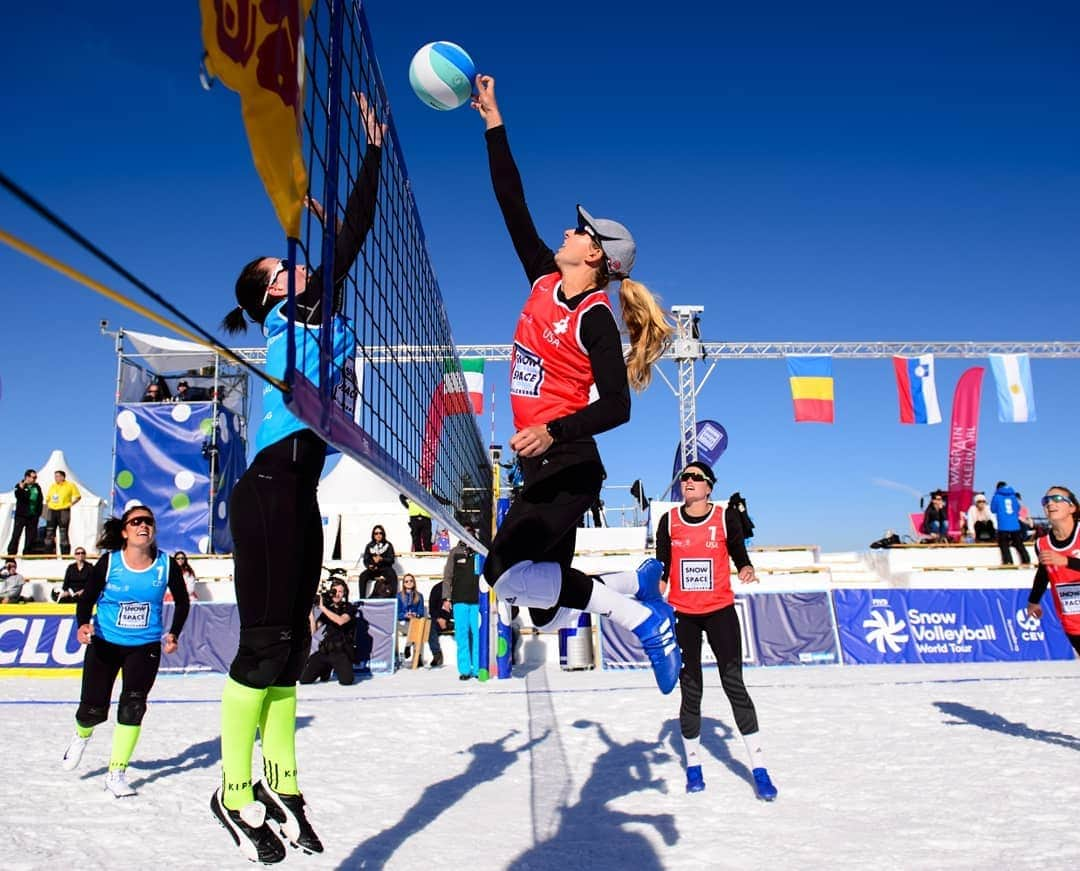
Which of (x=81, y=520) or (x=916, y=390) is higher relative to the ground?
(x=916, y=390)

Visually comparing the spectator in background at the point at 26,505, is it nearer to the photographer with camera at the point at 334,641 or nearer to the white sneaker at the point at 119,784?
the photographer with camera at the point at 334,641

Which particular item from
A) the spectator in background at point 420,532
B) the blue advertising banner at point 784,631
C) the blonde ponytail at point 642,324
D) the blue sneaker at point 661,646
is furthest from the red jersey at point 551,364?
the spectator in background at point 420,532

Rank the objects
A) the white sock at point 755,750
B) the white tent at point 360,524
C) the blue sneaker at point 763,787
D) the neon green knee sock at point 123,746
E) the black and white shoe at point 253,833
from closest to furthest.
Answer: the black and white shoe at point 253,833 → the blue sneaker at point 763,787 → the white sock at point 755,750 → the neon green knee sock at point 123,746 → the white tent at point 360,524

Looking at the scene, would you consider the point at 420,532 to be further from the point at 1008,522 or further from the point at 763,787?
the point at 763,787

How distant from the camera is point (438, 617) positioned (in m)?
13.5

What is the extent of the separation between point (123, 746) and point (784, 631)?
9556 millimetres

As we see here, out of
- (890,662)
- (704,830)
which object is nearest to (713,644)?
(704,830)

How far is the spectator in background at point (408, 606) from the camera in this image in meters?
13.1

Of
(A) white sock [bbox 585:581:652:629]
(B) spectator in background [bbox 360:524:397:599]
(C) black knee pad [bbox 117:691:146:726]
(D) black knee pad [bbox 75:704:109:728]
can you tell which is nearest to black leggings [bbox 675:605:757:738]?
(A) white sock [bbox 585:581:652:629]

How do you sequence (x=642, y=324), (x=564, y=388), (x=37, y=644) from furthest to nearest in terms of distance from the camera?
(x=37, y=644)
(x=642, y=324)
(x=564, y=388)

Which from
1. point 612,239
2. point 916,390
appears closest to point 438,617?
point 612,239

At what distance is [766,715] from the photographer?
7.87 m

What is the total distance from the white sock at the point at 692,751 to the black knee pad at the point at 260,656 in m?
3.46

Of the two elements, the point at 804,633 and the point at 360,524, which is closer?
the point at 804,633
